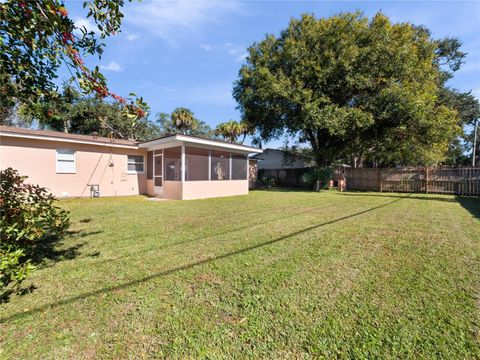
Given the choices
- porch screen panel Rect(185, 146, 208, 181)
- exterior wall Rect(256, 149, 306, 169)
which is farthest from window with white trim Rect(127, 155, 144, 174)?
exterior wall Rect(256, 149, 306, 169)

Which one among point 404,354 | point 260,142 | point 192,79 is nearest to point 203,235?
point 404,354

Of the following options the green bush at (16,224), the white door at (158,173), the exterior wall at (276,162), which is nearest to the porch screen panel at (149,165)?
the white door at (158,173)

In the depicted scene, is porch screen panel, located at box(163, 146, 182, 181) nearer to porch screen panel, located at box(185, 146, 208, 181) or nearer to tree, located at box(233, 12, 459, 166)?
porch screen panel, located at box(185, 146, 208, 181)

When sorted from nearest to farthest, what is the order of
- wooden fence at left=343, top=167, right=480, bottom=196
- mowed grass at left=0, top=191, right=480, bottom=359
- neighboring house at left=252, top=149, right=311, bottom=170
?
1. mowed grass at left=0, top=191, right=480, bottom=359
2. wooden fence at left=343, top=167, right=480, bottom=196
3. neighboring house at left=252, top=149, right=311, bottom=170

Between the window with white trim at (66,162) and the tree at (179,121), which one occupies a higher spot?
the tree at (179,121)

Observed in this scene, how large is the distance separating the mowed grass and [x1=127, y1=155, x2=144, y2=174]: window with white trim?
27.5 feet

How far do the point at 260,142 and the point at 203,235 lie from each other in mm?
15137

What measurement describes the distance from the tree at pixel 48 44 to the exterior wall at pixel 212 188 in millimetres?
7518

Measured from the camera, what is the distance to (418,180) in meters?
13.9

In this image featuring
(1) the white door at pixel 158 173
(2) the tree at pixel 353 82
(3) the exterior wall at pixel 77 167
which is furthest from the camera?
(2) the tree at pixel 353 82

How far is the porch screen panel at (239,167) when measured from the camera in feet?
43.4

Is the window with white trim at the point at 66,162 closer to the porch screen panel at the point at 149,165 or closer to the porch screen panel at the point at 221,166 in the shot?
the porch screen panel at the point at 149,165

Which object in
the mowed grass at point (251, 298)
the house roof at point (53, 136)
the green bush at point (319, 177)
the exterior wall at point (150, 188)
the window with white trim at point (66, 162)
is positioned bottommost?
the mowed grass at point (251, 298)

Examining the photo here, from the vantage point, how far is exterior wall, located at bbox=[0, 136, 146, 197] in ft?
30.4
